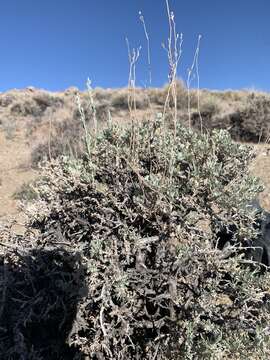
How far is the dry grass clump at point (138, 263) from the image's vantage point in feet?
9.12

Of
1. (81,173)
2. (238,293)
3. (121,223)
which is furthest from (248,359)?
(81,173)

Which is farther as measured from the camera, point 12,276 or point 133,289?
point 12,276

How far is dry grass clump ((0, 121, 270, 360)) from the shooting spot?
278cm

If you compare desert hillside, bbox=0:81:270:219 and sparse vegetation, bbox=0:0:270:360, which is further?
desert hillside, bbox=0:81:270:219

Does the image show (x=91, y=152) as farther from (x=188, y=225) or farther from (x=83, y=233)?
A: (x=188, y=225)

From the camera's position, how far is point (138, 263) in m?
2.88

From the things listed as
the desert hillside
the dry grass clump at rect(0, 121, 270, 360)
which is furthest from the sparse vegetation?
the desert hillside

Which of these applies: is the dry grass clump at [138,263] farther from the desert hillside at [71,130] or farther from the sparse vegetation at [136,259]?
the desert hillside at [71,130]

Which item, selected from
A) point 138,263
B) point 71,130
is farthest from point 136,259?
point 71,130

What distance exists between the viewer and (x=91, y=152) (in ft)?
10.7

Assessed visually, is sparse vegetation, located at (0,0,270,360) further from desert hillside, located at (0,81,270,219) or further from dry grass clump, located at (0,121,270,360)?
desert hillside, located at (0,81,270,219)

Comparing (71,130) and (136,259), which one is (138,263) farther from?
(71,130)

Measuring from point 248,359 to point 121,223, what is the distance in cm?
124

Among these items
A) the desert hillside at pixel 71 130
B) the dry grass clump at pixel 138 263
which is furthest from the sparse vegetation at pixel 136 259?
the desert hillside at pixel 71 130
